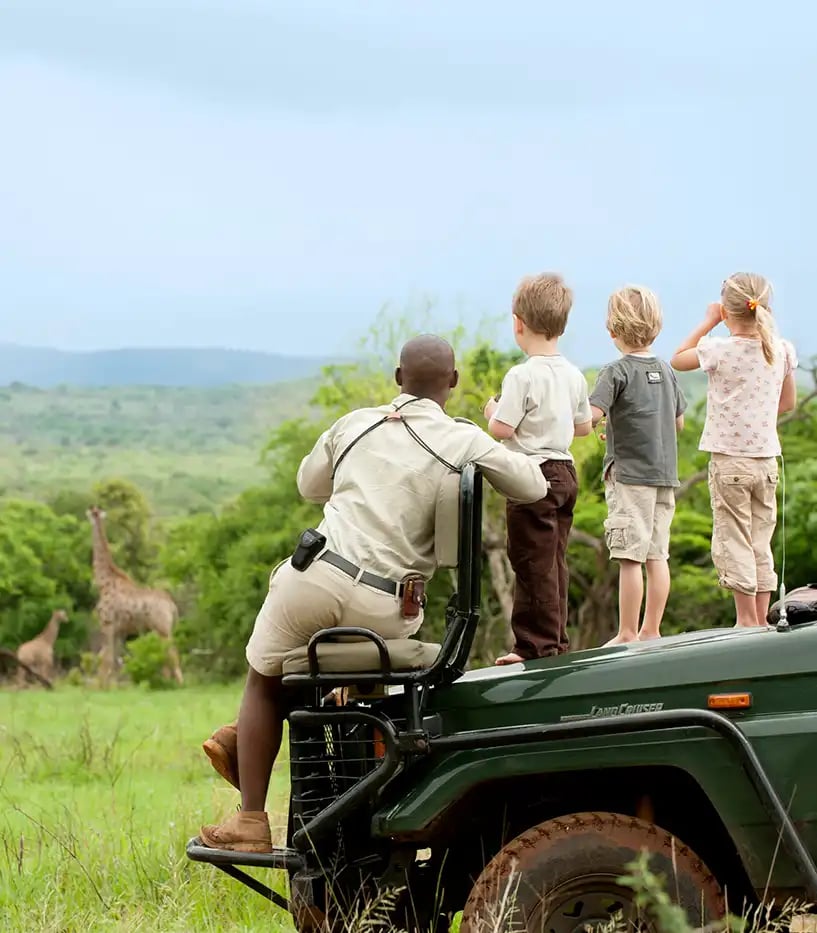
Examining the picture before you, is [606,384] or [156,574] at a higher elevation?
[606,384]

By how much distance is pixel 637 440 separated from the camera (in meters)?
6.70

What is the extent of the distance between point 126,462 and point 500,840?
6202cm

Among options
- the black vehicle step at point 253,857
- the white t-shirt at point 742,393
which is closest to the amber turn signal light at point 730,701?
the black vehicle step at point 253,857

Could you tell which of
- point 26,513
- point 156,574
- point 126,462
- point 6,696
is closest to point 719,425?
point 6,696

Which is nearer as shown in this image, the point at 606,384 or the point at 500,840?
the point at 500,840

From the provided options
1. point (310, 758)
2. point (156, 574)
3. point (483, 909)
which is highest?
point (310, 758)

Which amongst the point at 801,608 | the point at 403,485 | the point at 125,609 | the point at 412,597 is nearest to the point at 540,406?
the point at 403,485

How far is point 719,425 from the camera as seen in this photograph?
270 inches

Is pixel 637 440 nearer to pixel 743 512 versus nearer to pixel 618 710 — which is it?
pixel 743 512

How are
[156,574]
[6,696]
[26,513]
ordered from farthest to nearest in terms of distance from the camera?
[156,574]
[26,513]
[6,696]

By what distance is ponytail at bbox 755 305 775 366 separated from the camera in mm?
6773

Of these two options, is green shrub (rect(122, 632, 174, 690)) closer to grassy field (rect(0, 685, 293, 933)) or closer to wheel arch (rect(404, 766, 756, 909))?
grassy field (rect(0, 685, 293, 933))

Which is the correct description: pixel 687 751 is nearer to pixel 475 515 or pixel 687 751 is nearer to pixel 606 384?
pixel 475 515

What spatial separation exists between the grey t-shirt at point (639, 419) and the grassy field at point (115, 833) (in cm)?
208
